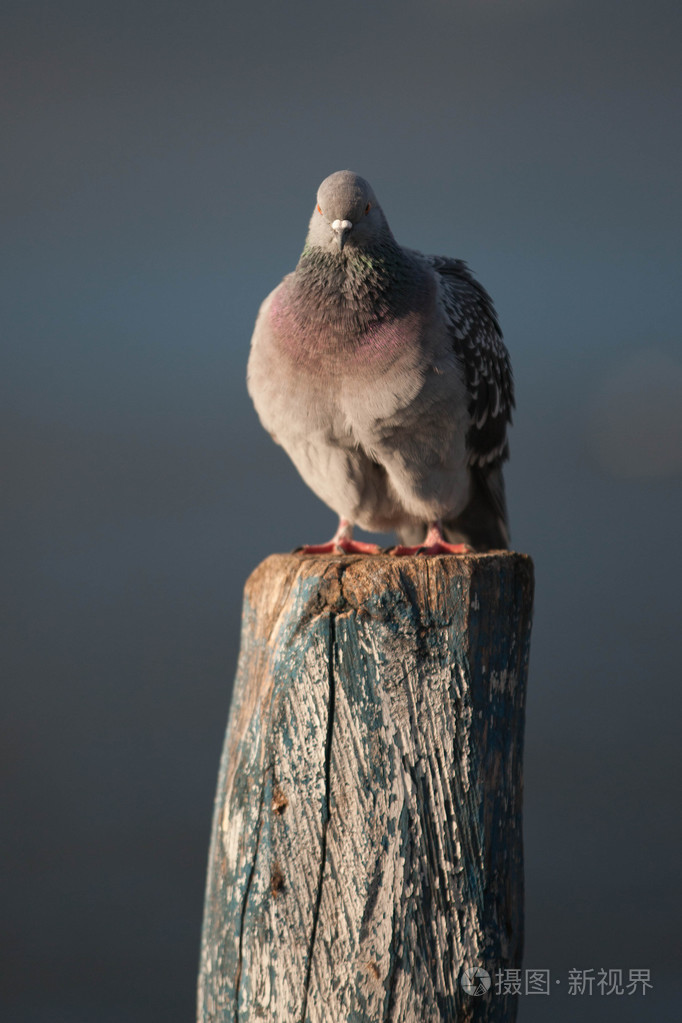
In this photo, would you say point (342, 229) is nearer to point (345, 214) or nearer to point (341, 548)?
point (345, 214)

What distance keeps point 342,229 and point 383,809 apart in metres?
1.92

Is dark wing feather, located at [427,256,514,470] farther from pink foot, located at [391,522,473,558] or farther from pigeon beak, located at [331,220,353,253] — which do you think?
pigeon beak, located at [331,220,353,253]

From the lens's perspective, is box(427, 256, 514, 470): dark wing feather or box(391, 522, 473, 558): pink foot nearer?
box(391, 522, 473, 558): pink foot

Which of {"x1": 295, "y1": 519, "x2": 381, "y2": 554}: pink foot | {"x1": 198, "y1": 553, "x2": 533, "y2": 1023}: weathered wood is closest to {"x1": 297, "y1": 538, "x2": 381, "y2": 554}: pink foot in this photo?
{"x1": 295, "y1": 519, "x2": 381, "y2": 554}: pink foot

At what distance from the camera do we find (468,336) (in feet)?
12.0

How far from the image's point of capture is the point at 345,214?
3.21 m

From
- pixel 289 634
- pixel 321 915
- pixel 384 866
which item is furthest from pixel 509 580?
pixel 321 915

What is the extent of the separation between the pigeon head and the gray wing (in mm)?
480

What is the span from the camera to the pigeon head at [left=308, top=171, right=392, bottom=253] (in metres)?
3.18

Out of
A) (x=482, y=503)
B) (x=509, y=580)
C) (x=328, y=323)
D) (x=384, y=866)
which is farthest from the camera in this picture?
(x=482, y=503)

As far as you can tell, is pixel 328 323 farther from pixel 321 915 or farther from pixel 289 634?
pixel 321 915

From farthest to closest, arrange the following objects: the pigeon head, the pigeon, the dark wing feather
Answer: the dark wing feather
the pigeon
the pigeon head

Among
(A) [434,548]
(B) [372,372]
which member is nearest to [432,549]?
(A) [434,548]

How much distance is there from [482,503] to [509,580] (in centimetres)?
153
